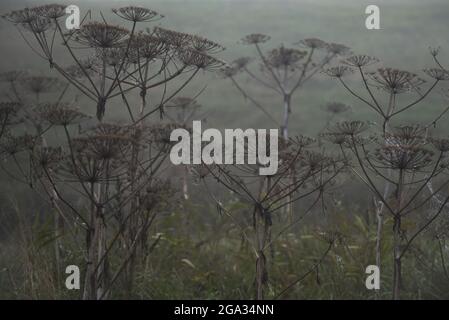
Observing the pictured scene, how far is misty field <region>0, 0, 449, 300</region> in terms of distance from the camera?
227 cm

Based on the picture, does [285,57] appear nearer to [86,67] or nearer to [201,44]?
[201,44]

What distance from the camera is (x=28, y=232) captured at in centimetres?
298

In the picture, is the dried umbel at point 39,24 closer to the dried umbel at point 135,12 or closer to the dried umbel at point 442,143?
the dried umbel at point 135,12

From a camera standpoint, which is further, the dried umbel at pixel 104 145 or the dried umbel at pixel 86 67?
the dried umbel at pixel 86 67

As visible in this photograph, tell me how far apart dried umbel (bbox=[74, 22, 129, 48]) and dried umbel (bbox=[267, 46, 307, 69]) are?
1.28 m

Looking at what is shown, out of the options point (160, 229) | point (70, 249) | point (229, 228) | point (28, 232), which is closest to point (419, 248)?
point (229, 228)

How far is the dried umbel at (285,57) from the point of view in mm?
3277

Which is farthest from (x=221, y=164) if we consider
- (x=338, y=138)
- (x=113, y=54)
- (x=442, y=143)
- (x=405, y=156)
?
(x=442, y=143)

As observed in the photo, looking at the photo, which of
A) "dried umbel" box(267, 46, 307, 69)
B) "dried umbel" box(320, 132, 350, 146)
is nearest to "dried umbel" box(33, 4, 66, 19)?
"dried umbel" box(320, 132, 350, 146)

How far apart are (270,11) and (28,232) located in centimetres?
204

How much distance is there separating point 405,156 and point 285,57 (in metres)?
1.31

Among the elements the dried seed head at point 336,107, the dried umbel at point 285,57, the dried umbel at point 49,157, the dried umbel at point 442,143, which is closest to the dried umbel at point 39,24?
the dried umbel at point 49,157

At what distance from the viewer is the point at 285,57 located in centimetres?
331

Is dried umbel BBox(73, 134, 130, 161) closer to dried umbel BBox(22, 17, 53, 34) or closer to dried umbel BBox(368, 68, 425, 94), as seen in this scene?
dried umbel BBox(22, 17, 53, 34)
